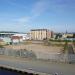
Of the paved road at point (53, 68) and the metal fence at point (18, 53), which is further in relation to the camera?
the metal fence at point (18, 53)

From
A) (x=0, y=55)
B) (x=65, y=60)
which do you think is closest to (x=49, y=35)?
(x=0, y=55)

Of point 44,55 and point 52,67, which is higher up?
point 44,55

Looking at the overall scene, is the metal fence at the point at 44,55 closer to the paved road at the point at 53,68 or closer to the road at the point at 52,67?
the road at the point at 52,67

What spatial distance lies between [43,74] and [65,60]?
8391 millimetres

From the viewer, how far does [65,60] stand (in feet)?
101

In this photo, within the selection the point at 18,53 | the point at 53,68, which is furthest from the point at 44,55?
the point at 53,68

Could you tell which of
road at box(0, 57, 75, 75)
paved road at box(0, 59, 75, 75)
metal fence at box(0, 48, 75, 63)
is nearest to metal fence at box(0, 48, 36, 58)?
metal fence at box(0, 48, 75, 63)

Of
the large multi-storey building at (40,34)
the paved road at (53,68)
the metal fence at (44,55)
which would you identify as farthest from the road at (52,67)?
the large multi-storey building at (40,34)

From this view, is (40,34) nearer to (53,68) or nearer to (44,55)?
(44,55)

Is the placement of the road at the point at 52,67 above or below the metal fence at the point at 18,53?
below

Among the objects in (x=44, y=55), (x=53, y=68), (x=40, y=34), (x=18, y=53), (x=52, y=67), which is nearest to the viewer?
(x=53, y=68)

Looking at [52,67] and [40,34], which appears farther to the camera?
[40,34]

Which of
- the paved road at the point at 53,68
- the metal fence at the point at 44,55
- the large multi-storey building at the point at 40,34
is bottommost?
the paved road at the point at 53,68

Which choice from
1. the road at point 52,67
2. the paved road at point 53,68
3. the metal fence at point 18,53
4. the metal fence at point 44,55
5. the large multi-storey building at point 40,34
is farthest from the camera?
the large multi-storey building at point 40,34
